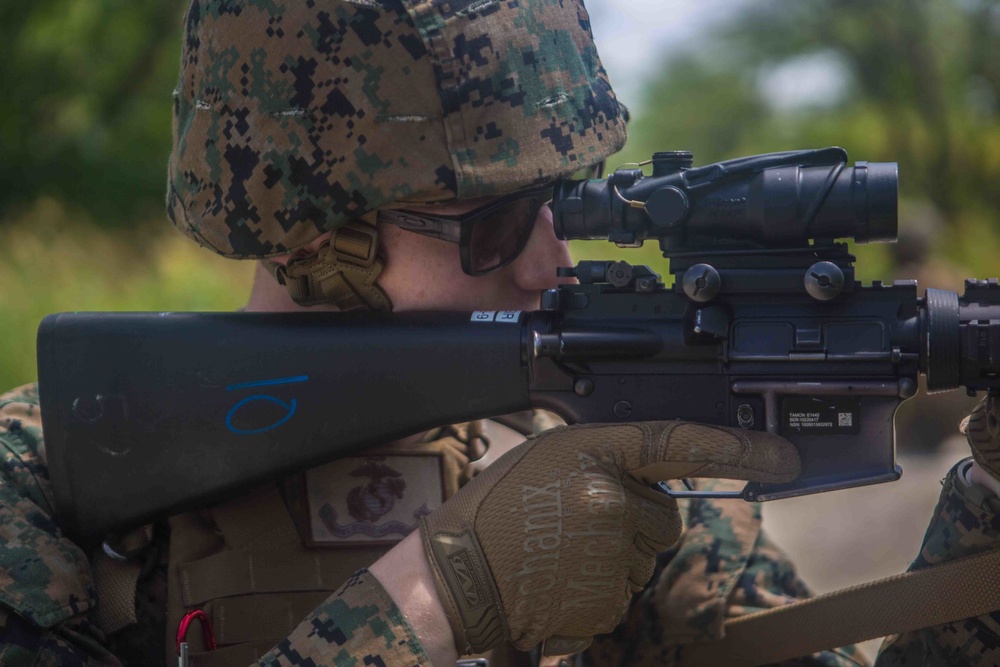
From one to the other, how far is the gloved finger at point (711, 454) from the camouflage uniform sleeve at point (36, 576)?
1051mm

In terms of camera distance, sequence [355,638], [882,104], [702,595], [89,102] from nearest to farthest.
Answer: [355,638] < [702,595] < [89,102] < [882,104]

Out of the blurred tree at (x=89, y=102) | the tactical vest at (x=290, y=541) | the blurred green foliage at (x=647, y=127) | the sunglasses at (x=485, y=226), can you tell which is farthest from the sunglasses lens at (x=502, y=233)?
the blurred tree at (x=89, y=102)

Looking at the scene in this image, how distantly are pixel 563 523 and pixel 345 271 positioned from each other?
0.72 metres

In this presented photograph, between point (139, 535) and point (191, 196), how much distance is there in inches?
28.4

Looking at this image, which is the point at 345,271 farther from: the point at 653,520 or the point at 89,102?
the point at 89,102

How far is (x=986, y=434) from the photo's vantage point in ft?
6.71

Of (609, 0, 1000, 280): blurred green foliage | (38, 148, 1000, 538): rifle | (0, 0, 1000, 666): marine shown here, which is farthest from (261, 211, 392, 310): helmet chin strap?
(609, 0, 1000, 280): blurred green foliage

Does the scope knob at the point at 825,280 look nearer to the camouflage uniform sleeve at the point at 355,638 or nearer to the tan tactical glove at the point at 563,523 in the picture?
the tan tactical glove at the point at 563,523

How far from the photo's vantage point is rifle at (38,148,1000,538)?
6.27 feet

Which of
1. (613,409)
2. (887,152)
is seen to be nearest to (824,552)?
(613,409)

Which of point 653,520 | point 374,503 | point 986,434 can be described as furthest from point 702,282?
point 374,503

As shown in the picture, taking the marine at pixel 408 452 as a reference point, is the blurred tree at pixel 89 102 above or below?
above

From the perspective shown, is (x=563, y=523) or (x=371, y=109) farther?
(x=371, y=109)

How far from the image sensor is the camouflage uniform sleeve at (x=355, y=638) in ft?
6.07
